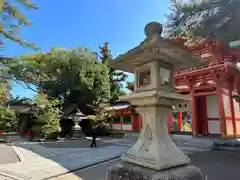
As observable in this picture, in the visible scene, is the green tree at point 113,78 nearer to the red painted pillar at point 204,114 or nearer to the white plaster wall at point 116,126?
the white plaster wall at point 116,126

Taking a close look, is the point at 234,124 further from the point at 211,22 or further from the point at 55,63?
the point at 55,63

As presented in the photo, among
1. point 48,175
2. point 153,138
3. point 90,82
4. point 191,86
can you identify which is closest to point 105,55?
point 90,82

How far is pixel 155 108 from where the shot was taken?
306 cm

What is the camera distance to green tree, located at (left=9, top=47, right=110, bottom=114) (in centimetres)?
1861

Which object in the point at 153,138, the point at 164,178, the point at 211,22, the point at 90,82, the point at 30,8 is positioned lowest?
the point at 164,178

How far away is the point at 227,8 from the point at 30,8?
4.20 m

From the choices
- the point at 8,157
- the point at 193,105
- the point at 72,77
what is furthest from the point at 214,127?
the point at 72,77

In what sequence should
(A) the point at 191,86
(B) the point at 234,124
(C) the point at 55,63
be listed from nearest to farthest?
1. (B) the point at 234,124
2. (A) the point at 191,86
3. (C) the point at 55,63

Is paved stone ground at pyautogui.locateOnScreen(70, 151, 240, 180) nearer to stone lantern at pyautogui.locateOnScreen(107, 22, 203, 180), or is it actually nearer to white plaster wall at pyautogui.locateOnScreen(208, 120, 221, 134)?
stone lantern at pyautogui.locateOnScreen(107, 22, 203, 180)

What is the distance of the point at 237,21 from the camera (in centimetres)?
454

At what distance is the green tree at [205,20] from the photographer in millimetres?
4496

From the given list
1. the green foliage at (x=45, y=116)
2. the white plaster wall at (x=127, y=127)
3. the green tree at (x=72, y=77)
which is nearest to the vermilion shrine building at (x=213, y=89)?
the white plaster wall at (x=127, y=127)

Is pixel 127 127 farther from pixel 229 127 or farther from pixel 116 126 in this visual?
pixel 229 127

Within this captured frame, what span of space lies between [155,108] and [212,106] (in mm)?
11894
